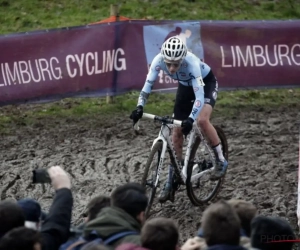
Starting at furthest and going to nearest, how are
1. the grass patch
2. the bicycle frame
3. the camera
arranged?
the grass patch < the bicycle frame < the camera

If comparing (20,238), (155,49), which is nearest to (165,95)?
(155,49)

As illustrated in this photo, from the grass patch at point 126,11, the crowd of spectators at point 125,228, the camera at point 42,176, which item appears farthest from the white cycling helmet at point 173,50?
the grass patch at point 126,11

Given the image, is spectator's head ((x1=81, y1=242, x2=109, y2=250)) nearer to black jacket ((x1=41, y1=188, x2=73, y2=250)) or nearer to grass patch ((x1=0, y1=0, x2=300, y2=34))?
black jacket ((x1=41, y1=188, x2=73, y2=250))

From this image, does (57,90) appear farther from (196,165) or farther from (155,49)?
(196,165)

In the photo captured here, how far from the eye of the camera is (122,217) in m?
5.54

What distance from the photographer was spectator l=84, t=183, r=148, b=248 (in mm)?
Result: 5422

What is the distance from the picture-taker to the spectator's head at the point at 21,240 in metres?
4.95

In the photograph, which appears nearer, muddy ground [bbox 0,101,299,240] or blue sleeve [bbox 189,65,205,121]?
blue sleeve [bbox 189,65,205,121]

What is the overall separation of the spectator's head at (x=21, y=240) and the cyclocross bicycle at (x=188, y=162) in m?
3.73

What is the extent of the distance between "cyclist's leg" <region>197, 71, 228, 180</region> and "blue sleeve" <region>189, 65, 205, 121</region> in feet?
1.62

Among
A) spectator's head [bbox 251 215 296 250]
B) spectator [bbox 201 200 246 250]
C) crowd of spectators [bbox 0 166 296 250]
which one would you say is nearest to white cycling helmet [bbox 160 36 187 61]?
crowd of spectators [bbox 0 166 296 250]

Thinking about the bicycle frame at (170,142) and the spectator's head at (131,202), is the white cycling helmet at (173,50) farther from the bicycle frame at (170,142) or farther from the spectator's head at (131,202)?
the spectator's head at (131,202)

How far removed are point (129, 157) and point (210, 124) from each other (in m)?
2.12

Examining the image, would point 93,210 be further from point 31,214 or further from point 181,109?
point 181,109
